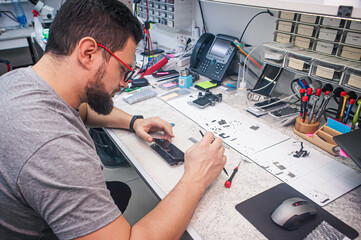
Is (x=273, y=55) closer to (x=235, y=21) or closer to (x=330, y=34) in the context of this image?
(x=330, y=34)

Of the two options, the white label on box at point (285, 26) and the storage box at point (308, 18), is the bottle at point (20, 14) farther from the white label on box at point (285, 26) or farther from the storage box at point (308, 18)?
the storage box at point (308, 18)

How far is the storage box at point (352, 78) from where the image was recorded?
93cm

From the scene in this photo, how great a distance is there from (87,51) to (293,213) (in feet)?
2.29

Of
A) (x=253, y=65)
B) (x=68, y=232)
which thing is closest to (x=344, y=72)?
(x=253, y=65)

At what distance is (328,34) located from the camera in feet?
3.45

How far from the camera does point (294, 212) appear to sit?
630 mm

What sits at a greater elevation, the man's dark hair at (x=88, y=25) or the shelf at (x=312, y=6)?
the shelf at (x=312, y=6)

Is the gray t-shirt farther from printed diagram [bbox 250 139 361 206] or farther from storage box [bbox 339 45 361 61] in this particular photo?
storage box [bbox 339 45 361 61]

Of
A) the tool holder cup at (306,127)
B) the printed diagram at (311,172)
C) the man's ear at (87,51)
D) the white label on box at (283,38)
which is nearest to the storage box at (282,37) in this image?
the white label on box at (283,38)

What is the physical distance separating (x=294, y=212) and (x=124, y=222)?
43cm

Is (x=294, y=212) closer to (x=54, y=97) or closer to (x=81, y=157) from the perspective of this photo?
(x=81, y=157)

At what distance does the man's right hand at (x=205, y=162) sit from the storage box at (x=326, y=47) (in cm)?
69

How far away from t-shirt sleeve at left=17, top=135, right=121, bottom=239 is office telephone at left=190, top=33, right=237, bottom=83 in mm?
1143

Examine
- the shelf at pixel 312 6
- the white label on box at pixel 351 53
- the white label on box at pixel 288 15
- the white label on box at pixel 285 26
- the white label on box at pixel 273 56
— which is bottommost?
the white label on box at pixel 273 56
